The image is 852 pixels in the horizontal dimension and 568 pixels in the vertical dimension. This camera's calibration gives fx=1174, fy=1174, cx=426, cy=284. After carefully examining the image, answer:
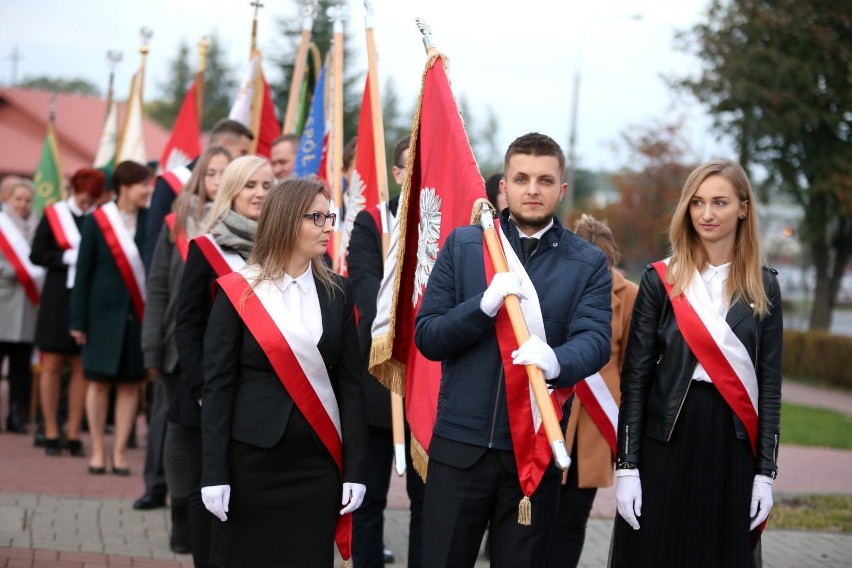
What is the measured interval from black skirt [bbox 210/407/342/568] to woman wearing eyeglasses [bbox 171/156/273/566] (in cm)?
100

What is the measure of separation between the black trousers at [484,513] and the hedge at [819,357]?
60.2ft

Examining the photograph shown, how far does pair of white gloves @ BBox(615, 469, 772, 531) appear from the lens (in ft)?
14.7

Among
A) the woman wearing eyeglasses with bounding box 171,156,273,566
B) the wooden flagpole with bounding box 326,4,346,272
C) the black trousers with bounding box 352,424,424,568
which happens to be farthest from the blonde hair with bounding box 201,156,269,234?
the wooden flagpole with bounding box 326,4,346,272

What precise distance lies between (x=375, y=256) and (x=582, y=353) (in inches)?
100


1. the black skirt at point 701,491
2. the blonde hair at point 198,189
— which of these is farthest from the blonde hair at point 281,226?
the blonde hair at point 198,189

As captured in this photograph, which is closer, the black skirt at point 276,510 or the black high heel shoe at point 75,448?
the black skirt at point 276,510

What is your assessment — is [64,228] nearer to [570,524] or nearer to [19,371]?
[19,371]

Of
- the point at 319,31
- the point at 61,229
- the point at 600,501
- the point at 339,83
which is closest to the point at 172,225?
the point at 339,83

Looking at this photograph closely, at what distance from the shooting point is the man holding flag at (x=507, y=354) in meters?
3.98

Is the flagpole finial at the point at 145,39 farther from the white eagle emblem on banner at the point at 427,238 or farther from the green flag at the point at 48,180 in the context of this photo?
the white eagle emblem on banner at the point at 427,238

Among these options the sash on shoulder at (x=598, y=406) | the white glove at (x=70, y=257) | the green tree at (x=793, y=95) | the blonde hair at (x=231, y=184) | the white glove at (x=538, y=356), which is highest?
the green tree at (x=793, y=95)

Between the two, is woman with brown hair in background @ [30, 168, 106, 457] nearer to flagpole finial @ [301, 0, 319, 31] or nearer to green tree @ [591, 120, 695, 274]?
flagpole finial @ [301, 0, 319, 31]

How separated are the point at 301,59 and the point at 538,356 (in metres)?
7.00

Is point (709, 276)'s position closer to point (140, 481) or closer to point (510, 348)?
point (510, 348)
